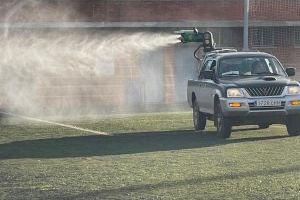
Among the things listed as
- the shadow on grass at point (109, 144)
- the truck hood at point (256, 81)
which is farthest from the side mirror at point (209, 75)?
the shadow on grass at point (109, 144)

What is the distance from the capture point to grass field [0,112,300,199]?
8734 millimetres

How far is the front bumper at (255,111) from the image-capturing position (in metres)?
14.7

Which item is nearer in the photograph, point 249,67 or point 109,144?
point 109,144

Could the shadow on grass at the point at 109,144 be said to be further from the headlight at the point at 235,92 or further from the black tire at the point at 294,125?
the headlight at the point at 235,92

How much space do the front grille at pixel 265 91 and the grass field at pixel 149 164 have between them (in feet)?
3.23

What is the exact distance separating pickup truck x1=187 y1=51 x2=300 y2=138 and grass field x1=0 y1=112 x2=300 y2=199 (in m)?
0.48

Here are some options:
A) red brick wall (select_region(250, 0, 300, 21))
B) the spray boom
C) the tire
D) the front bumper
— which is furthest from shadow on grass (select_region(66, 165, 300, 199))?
red brick wall (select_region(250, 0, 300, 21))

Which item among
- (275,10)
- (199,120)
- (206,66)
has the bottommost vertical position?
(199,120)

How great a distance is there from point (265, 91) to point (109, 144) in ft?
11.8

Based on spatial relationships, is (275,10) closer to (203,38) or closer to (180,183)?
(203,38)

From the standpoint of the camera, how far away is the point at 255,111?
1472 centimetres

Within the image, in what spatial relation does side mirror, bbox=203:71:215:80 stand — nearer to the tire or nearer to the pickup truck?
the pickup truck

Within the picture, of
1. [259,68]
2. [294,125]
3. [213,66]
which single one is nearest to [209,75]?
[213,66]

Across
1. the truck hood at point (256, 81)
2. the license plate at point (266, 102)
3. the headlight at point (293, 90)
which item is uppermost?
the truck hood at point (256, 81)
